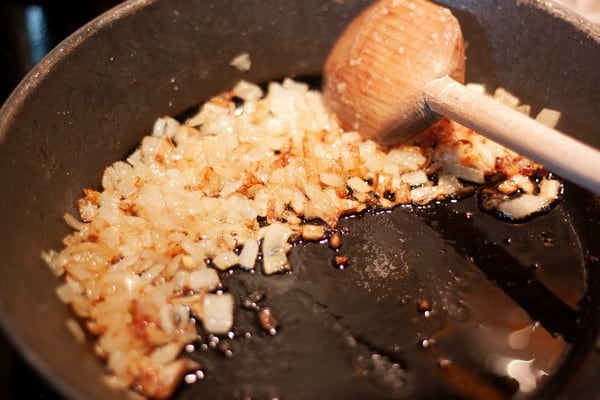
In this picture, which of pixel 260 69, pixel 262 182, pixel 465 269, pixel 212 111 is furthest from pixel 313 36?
pixel 465 269

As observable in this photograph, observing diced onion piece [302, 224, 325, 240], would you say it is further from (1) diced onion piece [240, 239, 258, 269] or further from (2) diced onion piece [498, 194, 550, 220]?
(2) diced onion piece [498, 194, 550, 220]

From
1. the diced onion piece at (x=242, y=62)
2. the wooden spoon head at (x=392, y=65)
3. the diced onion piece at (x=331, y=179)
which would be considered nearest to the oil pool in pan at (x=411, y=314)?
the diced onion piece at (x=331, y=179)

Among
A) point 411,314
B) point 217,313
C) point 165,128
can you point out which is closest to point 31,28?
point 165,128

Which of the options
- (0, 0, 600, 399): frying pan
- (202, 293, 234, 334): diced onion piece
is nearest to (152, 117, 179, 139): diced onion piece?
(0, 0, 600, 399): frying pan

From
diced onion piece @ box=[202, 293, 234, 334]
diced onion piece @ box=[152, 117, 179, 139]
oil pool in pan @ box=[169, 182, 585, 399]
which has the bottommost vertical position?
oil pool in pan @ box=[169, 182, 585, 399]

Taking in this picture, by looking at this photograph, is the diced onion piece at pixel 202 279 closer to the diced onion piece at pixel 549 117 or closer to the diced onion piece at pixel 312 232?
the diced onion piece at pixel 312 232

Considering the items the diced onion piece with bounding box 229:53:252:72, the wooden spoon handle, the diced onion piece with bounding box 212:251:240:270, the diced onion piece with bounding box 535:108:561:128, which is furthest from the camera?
the diced onion piece with bounding box 229:53:252:72

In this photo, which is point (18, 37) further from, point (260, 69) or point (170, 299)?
point (170, 299)
